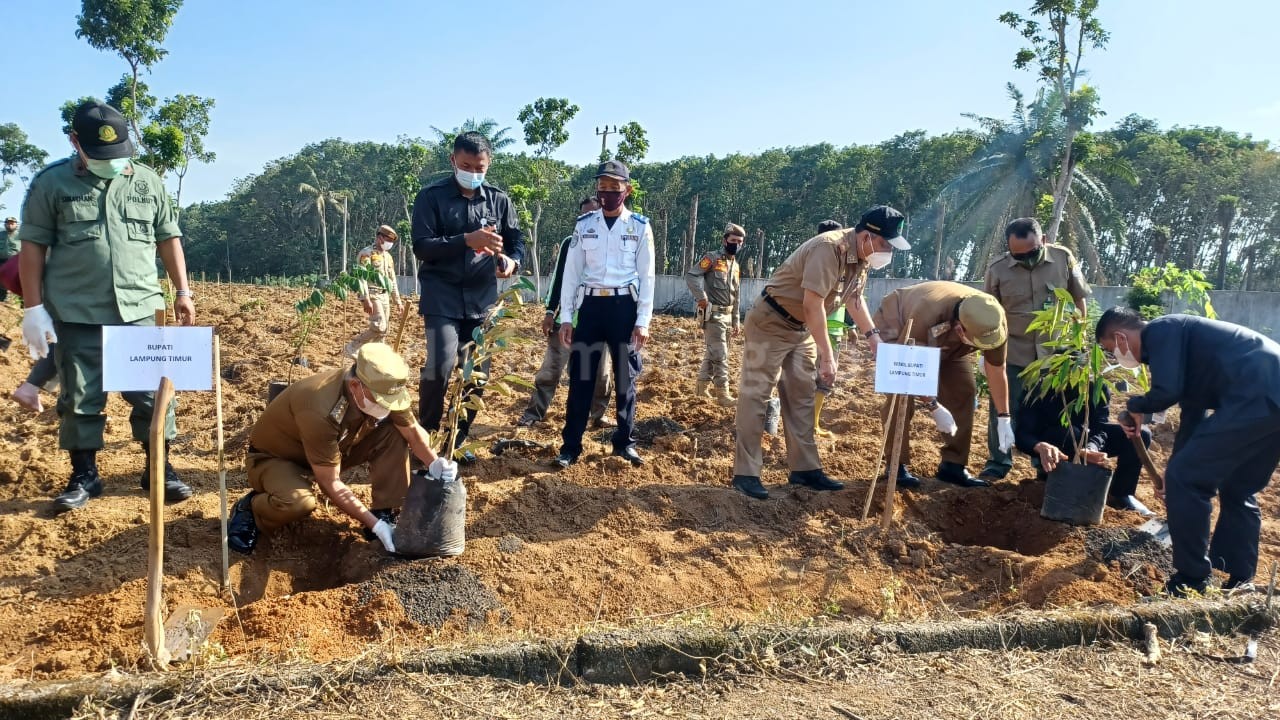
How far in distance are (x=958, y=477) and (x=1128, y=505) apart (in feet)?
2.90

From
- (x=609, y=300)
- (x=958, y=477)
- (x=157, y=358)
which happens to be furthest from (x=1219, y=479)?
(x=157, y=358)

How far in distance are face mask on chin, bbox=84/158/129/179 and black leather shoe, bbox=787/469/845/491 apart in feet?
11.4

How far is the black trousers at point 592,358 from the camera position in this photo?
4.09 m

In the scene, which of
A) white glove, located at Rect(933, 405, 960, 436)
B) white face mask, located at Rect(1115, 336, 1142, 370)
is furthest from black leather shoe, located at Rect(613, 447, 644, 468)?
white face mask, located at Rect(1115, 336, 1142, 370)

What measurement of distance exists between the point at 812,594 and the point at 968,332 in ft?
Result: 5.63

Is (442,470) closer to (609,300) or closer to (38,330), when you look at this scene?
(609,300)

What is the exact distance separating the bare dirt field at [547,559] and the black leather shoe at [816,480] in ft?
0.32

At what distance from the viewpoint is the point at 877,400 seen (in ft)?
21.3

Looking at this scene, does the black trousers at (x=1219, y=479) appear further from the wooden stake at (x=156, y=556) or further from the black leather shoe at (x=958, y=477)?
the wooden stake at (x=156, y=556)

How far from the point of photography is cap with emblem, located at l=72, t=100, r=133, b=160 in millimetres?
3033

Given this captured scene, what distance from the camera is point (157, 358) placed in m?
2.31

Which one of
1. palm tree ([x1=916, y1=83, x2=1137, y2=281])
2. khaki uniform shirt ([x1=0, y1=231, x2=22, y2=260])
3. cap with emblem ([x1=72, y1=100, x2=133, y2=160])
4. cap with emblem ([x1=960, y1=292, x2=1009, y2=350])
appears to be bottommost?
cap with emblem ([x1=960, y1=292, x2=1009, y2=350])

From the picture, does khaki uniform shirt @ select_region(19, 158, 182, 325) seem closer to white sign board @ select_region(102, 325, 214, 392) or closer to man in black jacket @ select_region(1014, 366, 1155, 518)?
white sign board @ select_region(102, 325, 214, 392)

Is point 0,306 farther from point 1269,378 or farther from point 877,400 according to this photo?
point 1269,378
